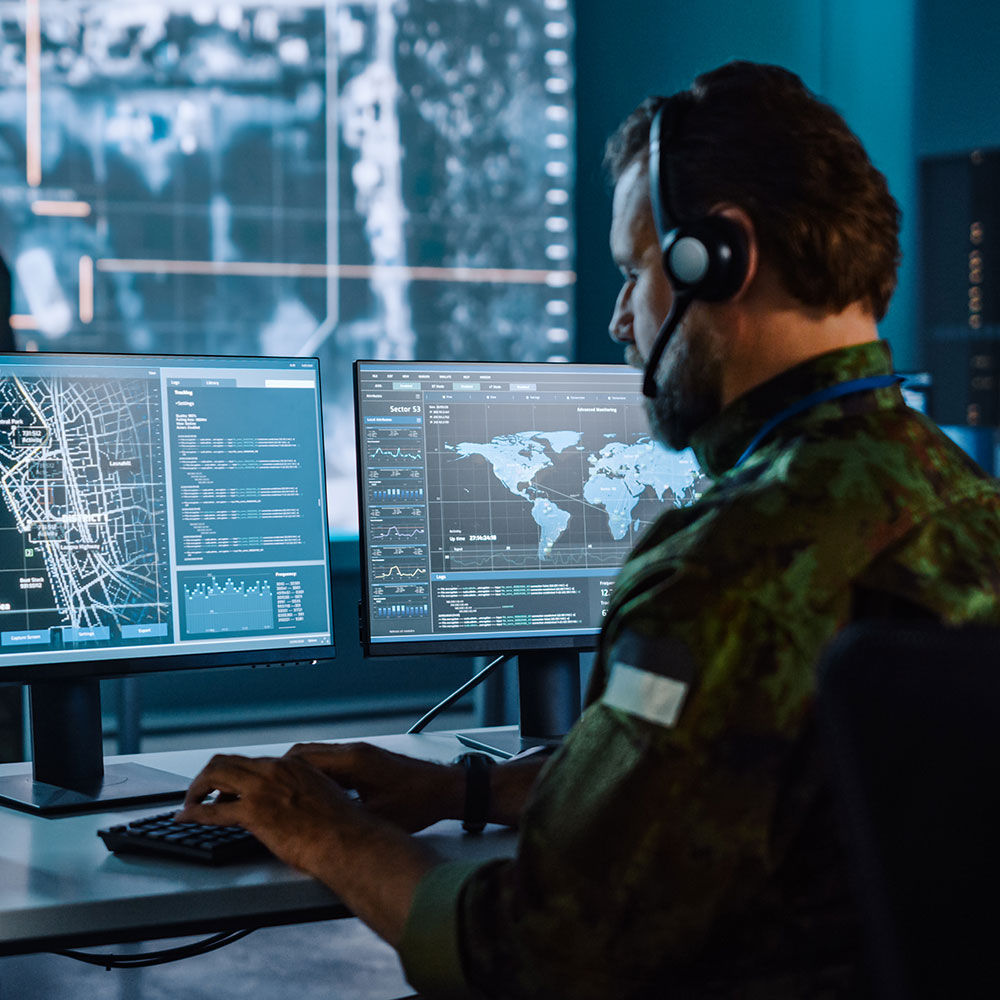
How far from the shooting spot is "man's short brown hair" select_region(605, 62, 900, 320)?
916 millimetres

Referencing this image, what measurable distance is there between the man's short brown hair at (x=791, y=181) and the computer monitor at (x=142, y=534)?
69 cm

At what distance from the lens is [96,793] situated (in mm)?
1342

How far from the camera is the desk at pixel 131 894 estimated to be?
991 mm

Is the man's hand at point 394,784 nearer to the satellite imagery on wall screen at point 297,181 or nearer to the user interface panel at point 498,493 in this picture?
the user interface panel at point 498,493

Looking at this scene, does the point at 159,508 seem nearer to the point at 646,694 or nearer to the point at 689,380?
the point at 689,380

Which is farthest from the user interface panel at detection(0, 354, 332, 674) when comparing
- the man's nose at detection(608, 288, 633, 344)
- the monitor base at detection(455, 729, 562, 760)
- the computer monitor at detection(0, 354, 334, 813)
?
the man's nose at detection(608, 288, 633, 344)

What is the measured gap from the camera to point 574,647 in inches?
63.0

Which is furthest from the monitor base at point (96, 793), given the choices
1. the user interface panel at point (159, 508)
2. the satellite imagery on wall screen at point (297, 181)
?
the satellite imagery on wall screen at point (297, 181)

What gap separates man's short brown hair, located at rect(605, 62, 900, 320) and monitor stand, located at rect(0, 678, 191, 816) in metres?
0.87

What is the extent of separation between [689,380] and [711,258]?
118 mm

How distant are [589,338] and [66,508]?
2859mm

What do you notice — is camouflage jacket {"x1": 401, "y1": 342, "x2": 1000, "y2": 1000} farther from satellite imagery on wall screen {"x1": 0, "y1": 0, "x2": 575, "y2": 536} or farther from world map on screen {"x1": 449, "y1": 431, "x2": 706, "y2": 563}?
satellite imagery on wall screen {"x1": 0, "y1": 0, "x2": 575, "y2": 536}

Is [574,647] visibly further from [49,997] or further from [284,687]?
[284,687]

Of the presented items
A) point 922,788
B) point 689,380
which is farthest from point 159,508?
point 922,788
